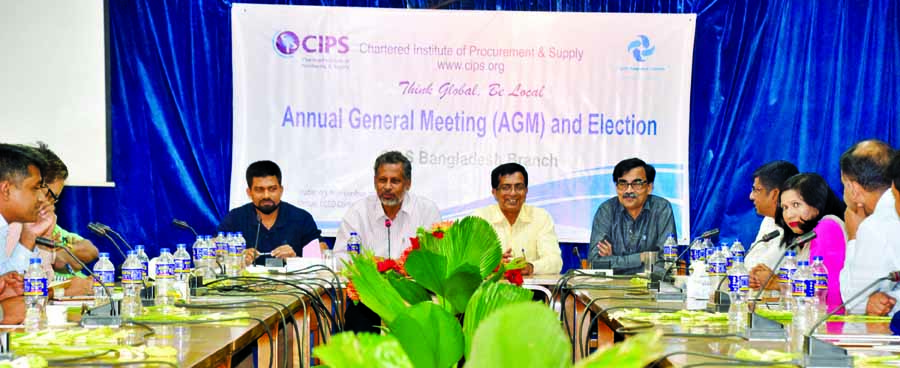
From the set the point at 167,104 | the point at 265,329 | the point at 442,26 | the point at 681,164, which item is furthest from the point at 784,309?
the point at 167,104

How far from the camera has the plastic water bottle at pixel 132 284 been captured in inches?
113

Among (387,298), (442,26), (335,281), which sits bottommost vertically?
(335,281)

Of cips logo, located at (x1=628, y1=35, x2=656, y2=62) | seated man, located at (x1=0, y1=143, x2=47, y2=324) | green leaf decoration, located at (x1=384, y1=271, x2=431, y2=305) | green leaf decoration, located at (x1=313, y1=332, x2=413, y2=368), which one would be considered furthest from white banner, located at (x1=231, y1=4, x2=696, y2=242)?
green leaf decoration, located at (x1=313, y1=332, x2=413, y2=368)

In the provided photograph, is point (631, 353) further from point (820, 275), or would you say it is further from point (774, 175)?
point (774, 175)

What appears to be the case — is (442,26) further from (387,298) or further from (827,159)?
(387,298)

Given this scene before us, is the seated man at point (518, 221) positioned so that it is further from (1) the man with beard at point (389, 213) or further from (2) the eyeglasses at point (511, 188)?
(1) the man with beard at point (389, 213)

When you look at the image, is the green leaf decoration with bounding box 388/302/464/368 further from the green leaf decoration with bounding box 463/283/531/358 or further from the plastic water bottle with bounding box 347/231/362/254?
the plastic water bottle with bounding box 347/231/362/254

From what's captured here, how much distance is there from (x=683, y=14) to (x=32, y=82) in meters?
3.92

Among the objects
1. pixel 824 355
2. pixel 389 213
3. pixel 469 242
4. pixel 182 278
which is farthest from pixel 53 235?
pixel 824 355

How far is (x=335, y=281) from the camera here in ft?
14.3

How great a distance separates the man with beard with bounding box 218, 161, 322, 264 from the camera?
17.2 feet

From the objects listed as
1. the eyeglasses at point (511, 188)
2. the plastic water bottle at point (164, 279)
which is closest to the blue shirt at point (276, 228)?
the eyeglasses at point (511, 188)

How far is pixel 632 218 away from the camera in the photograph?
5.37 meters

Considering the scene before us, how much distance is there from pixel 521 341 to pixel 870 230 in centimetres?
299
